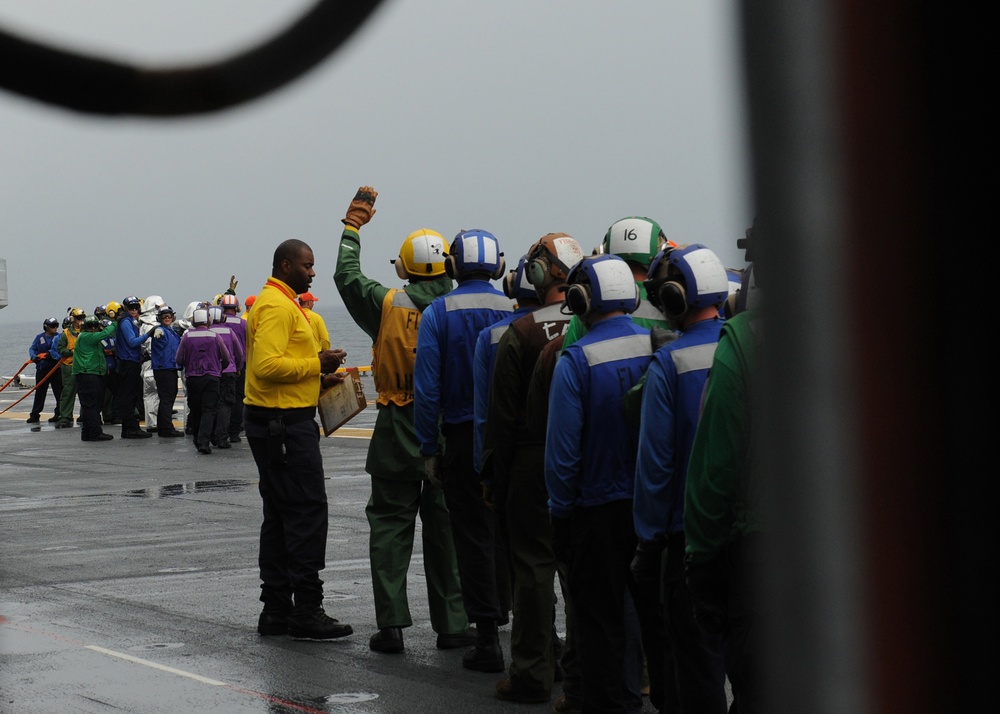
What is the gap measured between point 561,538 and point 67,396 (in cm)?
2188

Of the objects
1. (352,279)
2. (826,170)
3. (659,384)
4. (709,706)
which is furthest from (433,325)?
(826,170)

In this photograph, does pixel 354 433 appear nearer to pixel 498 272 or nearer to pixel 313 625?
pixel 313 625

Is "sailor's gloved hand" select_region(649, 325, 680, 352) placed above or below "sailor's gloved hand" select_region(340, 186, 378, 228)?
below

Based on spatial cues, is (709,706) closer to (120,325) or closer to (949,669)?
(949,669)

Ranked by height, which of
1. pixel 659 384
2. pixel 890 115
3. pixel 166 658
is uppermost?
pixel 890 115

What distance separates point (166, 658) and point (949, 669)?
18.9 ft

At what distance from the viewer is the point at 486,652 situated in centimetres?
597

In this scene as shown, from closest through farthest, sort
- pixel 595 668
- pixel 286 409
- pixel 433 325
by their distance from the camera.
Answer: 1. pixel 595 668
2. pixel 433 325
3. pixel 286 409

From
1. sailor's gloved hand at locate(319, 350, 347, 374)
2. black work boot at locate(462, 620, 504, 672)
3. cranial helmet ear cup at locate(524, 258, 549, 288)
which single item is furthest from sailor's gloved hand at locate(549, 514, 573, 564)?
sailor's gloved hand at locate(319, 350, 347, 374)

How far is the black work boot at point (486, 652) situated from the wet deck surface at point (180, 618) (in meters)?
0.06

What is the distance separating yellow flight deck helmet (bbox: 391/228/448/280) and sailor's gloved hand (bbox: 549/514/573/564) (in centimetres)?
194

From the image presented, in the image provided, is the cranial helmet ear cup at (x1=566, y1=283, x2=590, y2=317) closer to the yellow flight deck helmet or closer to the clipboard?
the yellow flight deck helmet

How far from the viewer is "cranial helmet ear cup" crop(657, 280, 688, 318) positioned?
14.0ft

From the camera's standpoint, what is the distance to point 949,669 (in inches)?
Answer: 38.4
